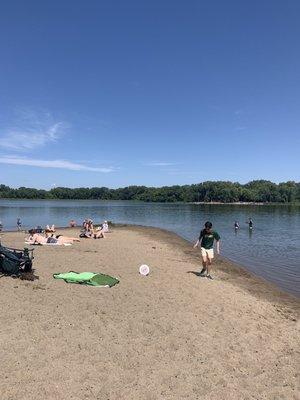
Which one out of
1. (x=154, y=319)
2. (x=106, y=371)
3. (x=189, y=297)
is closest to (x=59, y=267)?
(x=189, y=297)

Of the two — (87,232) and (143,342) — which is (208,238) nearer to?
(143,342)

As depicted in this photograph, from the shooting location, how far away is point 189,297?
1209cm

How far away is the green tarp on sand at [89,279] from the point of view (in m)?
12.7

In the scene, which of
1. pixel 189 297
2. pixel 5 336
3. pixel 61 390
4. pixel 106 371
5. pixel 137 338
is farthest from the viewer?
pixel 189 297

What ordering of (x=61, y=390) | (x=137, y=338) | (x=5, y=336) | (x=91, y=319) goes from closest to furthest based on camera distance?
1. (x=61, y=390)
2. (x=5, y=336)
3. (x=137, y=338)
4. (x=91, y=319)

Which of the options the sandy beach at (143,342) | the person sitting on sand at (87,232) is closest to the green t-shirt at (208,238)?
the sandy beach at (143,342)

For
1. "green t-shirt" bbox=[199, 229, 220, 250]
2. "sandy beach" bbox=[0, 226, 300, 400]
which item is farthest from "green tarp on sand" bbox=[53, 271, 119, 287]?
"green t-shirt" bbox=[199, 229, 220, 250]

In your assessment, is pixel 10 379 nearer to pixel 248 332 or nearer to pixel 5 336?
pixel 5 336

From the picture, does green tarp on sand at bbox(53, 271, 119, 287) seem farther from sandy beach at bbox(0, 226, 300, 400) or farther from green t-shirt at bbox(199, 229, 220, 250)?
green t-shirt at bbox(199, 229, 220, 250)

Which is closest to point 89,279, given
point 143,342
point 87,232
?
point 143,342

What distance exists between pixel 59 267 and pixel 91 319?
6590 millimetres

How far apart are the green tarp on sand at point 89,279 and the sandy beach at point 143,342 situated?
371mm

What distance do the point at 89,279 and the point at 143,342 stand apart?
16.3 ft

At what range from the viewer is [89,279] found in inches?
505
